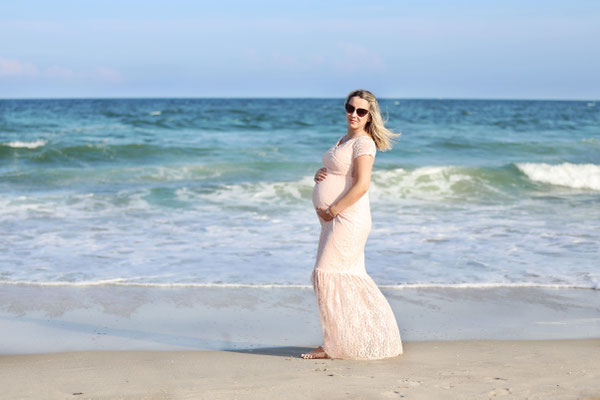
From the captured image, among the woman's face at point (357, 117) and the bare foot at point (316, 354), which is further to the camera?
the bare foot at point (316, 354)

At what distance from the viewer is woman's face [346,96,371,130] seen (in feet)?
14.1

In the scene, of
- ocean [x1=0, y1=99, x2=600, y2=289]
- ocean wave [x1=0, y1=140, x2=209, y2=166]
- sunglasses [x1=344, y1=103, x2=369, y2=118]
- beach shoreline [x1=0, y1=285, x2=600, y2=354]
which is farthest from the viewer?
ocean wave [x1=0, y1=140, x2=209, y2=166]

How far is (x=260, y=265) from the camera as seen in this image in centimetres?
741

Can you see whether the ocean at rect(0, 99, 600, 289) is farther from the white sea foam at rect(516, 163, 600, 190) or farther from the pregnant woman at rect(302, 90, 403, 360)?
the pregnant woman at rect(302, 90, 403, 360)

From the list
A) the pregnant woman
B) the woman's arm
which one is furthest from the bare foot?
the woman's arm

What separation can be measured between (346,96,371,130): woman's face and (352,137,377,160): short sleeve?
4.5 inches

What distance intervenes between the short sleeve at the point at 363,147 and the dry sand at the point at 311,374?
1.34m

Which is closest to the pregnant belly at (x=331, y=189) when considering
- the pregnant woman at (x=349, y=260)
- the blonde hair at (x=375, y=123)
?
the pregnant woman at (x=349, y=260)

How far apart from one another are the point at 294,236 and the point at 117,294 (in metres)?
3.23

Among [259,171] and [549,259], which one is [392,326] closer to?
[549,259]

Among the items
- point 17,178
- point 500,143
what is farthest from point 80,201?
point 500,143

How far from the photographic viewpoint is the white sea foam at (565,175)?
15.6 meters

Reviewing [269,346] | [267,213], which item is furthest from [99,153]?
[269,346]

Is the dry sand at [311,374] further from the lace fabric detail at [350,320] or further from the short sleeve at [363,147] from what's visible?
the short sleeve at [363,147]
